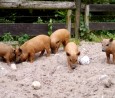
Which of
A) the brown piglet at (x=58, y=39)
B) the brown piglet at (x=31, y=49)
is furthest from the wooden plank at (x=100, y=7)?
the brown piglet at (x=31, y=49)

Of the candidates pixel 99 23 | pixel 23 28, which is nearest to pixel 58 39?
pixel 23 28

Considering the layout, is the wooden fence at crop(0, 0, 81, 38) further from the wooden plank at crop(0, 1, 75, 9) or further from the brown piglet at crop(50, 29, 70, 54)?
the brown piglet at crop(50, 29, 70, 54)

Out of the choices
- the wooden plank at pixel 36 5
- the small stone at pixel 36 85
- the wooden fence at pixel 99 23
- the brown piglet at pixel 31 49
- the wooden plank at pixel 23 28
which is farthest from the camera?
the wooden fence at pixel 99 23

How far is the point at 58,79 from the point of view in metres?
8.46

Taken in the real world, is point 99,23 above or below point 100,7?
below

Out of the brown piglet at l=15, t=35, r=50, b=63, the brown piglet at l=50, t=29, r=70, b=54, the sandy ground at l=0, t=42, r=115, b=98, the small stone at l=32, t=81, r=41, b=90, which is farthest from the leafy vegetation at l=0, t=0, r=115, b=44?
the small stone at l=32, t=81, r=41, b=90

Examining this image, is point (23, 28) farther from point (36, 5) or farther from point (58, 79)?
point (58, 79)

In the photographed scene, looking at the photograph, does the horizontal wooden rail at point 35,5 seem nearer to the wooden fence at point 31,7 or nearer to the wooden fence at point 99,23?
the wooden fence at point 31,7

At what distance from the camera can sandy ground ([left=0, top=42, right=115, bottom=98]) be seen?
7.74m

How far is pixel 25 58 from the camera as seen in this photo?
9.46 meters

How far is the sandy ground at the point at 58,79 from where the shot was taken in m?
7.74

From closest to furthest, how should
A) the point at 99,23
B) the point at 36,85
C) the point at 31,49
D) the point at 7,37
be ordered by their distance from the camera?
the point at 36,85 → the point at 31,49 → the point at 7,37 → the point at 99,23

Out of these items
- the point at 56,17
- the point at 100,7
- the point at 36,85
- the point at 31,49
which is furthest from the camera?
the point at 56,17

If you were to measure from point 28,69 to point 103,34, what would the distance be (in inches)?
Answer: 190
